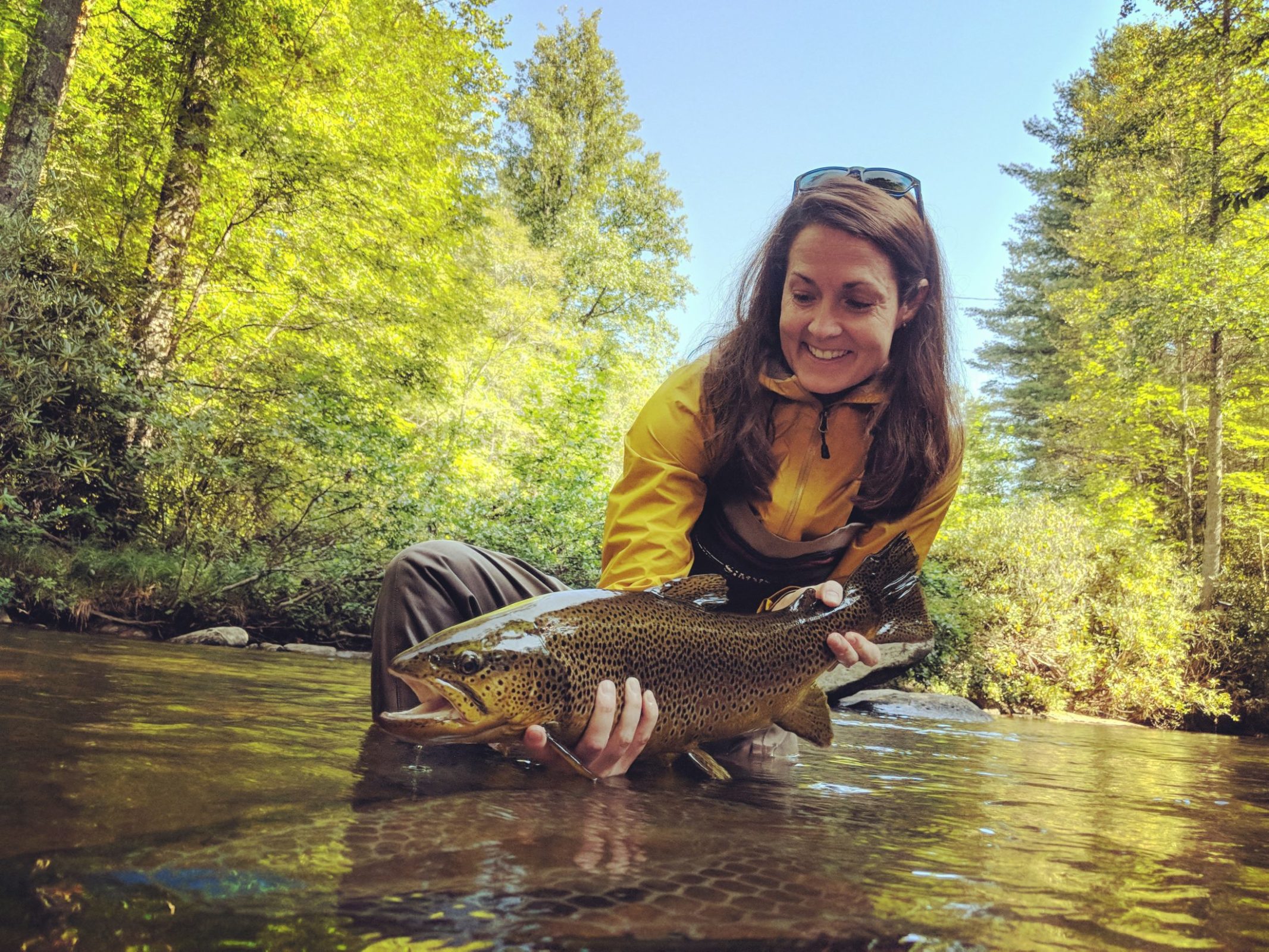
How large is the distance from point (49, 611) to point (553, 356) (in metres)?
18.5

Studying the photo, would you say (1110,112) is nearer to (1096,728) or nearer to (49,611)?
(1096,728)

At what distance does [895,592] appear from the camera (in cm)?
282

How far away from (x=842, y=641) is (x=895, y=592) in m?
0.37

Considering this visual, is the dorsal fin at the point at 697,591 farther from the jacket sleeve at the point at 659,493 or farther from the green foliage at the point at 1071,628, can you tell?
the green foliage at the point at 1071,628

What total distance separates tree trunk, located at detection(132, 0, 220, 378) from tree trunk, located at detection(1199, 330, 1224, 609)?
17351 mm

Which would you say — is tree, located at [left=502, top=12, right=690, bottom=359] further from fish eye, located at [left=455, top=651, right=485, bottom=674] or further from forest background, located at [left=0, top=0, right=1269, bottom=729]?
fish eye, located at [left=455, top=651, right=485, bottom=674]

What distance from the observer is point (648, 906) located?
3.74ft

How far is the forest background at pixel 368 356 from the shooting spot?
26.6 feet

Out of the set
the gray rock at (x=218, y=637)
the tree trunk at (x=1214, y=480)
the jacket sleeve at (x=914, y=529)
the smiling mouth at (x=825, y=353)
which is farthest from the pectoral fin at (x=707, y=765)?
the tree trunk at (x=1214, y=480)

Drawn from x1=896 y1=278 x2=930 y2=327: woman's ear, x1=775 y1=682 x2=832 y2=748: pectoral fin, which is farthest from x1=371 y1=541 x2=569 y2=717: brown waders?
x1=896 y1=278 x2=930 y2=327: woman's ear

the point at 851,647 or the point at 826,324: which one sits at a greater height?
the point at 826,324

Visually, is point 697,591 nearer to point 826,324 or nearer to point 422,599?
point 422,599

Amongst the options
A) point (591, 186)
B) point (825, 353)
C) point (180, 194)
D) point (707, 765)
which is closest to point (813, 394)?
point (825, 353)

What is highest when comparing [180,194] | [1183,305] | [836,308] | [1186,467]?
[1183,305]
